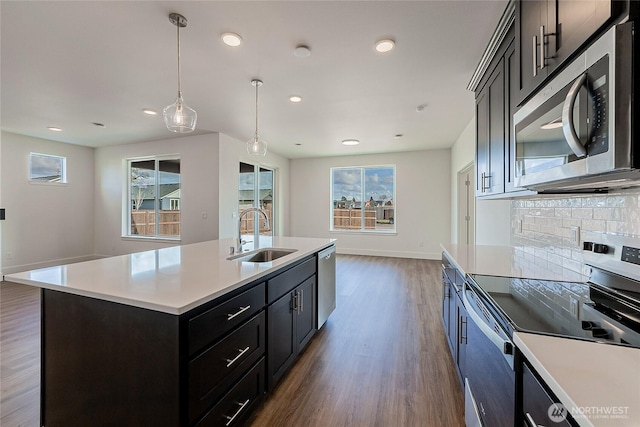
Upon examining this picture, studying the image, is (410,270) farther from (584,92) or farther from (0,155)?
(0,155)

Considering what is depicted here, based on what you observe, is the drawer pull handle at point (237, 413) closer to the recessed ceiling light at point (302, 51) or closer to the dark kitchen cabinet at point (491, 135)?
the dark kitchen cabinet at point (491, 135)

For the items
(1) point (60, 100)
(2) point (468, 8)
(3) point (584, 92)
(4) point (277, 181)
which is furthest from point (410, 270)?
(1) point (60, 100)

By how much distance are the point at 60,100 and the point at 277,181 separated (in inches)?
172

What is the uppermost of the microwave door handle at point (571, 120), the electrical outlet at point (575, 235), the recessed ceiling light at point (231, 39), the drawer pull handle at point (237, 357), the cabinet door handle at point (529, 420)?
the recessed ceiling light at point (231, 39)

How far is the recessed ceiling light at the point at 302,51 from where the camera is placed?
226cm

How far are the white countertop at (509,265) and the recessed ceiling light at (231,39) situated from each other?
2359 millimetres

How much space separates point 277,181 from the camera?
7.25 meters

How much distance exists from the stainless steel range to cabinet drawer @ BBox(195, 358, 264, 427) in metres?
1.17

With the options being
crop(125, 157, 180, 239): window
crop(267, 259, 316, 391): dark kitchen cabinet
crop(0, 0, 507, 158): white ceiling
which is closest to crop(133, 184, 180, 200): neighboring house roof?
crop(125, 157, 180, 239): window

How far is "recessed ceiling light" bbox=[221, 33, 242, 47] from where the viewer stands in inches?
83.7

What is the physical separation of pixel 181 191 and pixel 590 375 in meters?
5.85

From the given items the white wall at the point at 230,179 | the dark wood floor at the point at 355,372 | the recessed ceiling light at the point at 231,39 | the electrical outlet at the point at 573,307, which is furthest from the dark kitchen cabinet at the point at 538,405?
the white wall at the point at 230,179

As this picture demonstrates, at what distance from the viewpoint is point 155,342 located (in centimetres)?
118

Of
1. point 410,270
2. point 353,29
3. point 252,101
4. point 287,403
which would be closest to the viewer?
point 287,403
